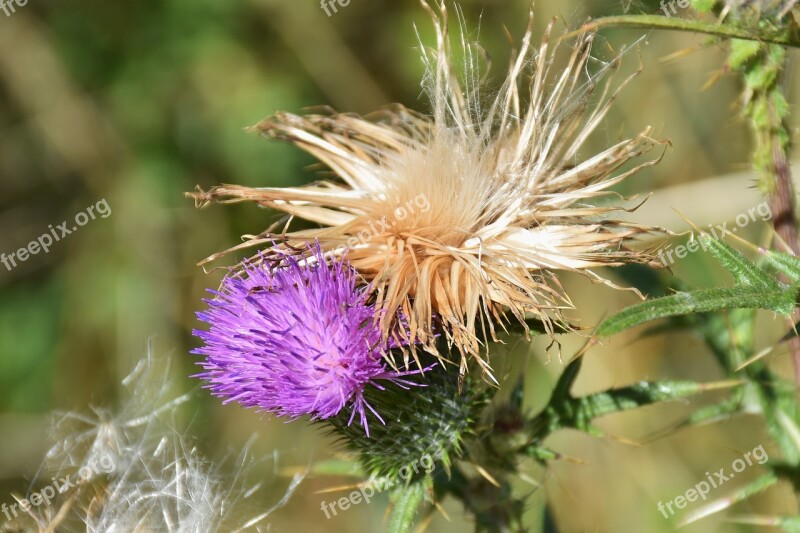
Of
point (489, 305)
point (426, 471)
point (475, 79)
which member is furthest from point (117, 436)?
point (475, 79)

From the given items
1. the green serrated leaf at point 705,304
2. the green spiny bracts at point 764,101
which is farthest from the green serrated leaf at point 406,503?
the green spiny bracts at point 764,101

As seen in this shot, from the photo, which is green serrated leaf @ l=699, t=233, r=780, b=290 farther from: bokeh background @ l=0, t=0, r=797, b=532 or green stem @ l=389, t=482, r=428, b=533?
bokeh background @ l=0, t=0, r=797, b=532

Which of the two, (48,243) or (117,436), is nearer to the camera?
(117,436)

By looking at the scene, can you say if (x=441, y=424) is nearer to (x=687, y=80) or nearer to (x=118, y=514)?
(x=118, y=514)

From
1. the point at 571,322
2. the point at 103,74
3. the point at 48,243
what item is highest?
the point at 103,74

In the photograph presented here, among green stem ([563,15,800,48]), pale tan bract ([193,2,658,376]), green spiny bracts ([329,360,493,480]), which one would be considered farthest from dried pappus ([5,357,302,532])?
green stem ([563,15,800,48])

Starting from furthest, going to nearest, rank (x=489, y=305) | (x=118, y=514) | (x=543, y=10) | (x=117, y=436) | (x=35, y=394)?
(x=35, y=394) < (x=543, y=10) < (x=117, y=436) < (x=118, y=514) < (x=489, y=305)

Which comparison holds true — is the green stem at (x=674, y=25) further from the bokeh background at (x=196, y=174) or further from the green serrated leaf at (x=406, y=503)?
the bokeh background at (x=196, y=174)
